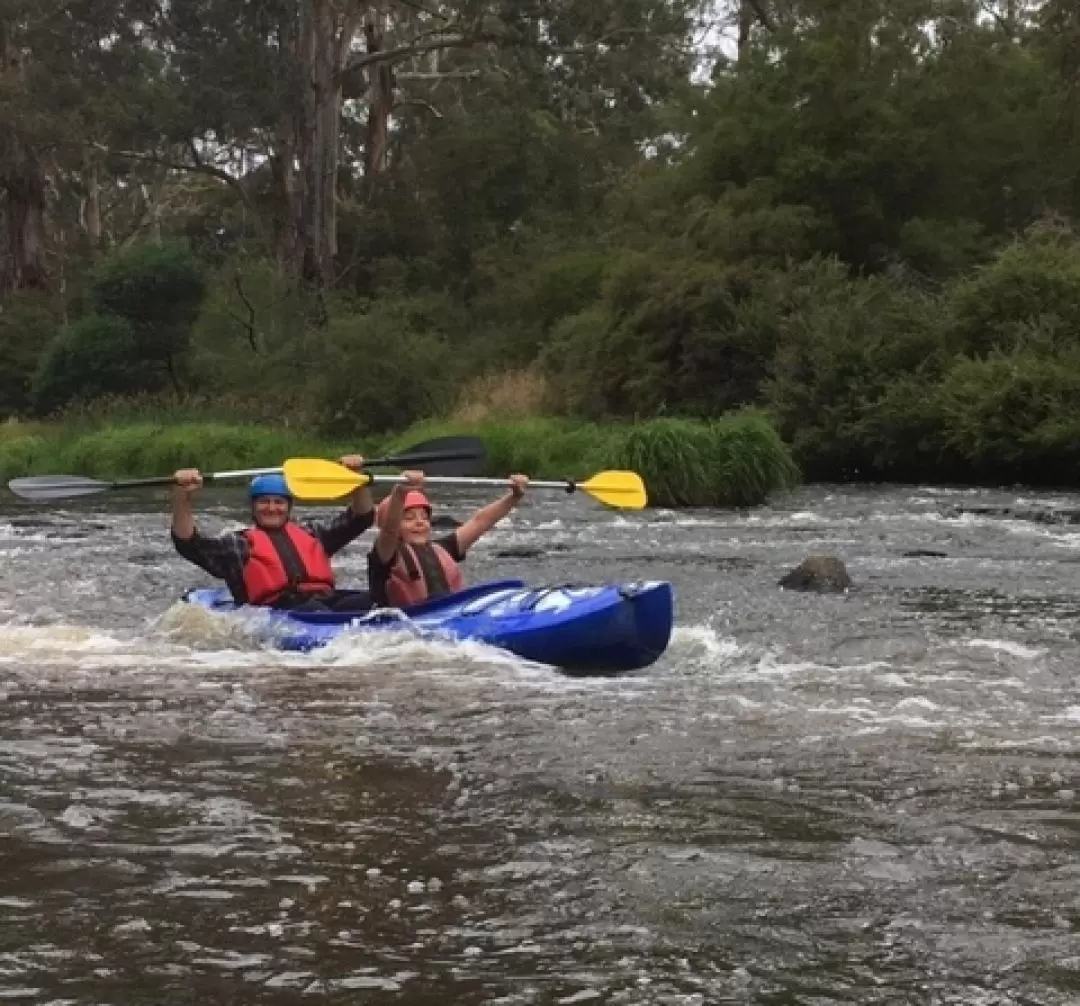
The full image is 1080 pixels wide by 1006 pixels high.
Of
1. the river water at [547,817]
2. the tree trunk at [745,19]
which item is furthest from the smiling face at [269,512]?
the tree trunk at [745,19]

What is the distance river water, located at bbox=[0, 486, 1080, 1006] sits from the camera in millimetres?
3451

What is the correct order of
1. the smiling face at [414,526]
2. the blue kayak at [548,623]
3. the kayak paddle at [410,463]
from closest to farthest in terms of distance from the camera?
1. the blue kayak at [548,623]
2. the smiling face at [414,526]
3. the kayak paddle at [410,463]

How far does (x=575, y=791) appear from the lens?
4.91m

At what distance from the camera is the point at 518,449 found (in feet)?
63.6

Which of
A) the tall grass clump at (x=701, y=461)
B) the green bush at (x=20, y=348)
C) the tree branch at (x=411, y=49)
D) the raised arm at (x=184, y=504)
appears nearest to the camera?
the raised arm at (x=184, y=504)

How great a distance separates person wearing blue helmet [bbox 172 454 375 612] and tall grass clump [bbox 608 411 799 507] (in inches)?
310

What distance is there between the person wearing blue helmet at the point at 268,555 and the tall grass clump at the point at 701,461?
7865mm

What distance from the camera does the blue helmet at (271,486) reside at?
841cm

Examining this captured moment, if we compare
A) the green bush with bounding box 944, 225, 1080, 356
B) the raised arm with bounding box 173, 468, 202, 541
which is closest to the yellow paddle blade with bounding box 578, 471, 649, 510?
the raised arm with bounding box 173, 468, 202, 541

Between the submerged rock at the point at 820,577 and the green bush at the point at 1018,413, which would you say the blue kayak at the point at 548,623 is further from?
the green bush at the point at 1018,413

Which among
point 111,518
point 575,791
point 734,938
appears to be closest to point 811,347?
point 111,518

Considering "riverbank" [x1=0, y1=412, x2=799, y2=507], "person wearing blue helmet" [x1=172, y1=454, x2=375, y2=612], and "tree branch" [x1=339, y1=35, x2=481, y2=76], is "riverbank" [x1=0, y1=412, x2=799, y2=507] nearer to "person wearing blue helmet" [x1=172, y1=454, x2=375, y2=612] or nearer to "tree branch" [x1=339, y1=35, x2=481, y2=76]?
"tree branch" [x1=339, y1=35, x2=481, y2=76]

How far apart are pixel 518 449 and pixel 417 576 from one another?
11.5m

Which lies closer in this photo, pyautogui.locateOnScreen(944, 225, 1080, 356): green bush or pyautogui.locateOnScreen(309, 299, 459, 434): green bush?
pyautogui.locateOnScreen(944, 225, 1080, 356): green bush
